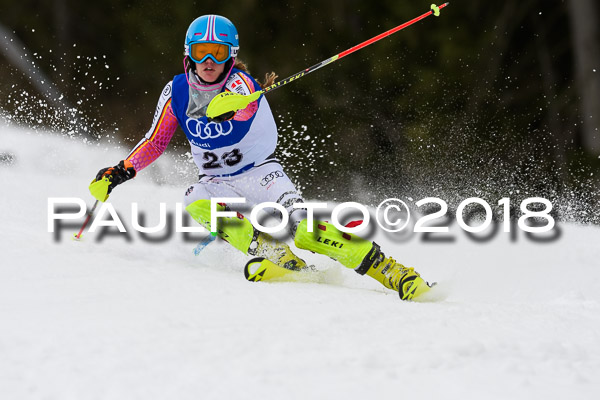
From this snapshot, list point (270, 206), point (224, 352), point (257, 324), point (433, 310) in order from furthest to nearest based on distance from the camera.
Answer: point (270, 206)
point (433, 310)
point (257, 324)
point (224, 352)

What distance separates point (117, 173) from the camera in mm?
3645

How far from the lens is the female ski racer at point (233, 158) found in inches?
128

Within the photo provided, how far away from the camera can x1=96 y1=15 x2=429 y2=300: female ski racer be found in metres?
3.26

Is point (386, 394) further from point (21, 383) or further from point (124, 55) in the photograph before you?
point (124, 55)

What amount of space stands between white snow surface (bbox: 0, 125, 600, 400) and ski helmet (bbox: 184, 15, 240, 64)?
3.29 feet

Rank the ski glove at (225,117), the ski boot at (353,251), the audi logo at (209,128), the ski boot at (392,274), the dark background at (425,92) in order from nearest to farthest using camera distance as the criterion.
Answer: the ski boot at (392,274), the ski boot at (353,251), the ski glove at (225,117), the audi logo at (209,128), the dark background at (425,92)

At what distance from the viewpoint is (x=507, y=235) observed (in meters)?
4.76

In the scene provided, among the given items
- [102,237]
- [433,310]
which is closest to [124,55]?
[102,237]

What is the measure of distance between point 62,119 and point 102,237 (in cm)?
1322

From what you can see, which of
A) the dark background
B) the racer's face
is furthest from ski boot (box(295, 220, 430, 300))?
the dark background

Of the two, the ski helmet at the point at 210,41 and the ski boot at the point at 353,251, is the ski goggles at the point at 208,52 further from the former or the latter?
the ski boot at the point at 353,251

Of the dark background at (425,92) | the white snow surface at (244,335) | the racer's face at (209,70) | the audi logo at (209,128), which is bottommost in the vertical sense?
the white snow surface at (244,335)

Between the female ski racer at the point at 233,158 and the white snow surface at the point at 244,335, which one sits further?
the female ski racer at the point at 233,158

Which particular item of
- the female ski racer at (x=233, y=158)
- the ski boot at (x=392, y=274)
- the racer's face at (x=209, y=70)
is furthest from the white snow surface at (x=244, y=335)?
the racer's face at (x=209, y=70)
